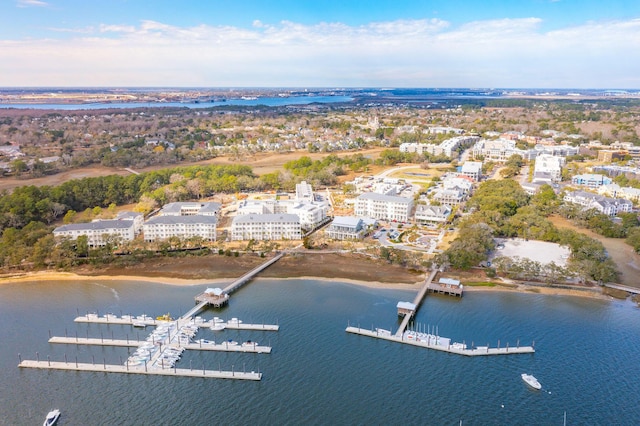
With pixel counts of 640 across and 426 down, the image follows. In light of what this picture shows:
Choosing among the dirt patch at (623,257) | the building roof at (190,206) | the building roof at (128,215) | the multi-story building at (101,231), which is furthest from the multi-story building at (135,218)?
the dirt patch at (623,257)

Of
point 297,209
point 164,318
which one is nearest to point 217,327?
point 164,318

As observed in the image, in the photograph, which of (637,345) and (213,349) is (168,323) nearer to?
(213,349)

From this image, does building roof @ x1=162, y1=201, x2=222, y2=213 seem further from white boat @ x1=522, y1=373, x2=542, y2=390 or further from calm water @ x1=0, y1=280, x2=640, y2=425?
white boat @ x1=522, y1=373, x2=542, y2=390

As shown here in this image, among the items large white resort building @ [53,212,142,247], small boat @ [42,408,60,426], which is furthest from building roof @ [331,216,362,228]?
small boat @ [42,408,60,426]

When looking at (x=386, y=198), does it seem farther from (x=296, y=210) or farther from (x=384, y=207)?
(x=296, y=210)

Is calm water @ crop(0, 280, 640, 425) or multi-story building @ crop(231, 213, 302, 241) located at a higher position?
multi-story building @ crop(231, 213, 302, 241)

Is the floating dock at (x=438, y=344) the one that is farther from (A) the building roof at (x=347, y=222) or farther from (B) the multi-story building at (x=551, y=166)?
(B) the multi-story building at (x=551, y=166)
